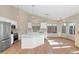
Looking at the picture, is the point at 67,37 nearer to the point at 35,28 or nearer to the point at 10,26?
the point at 35,28

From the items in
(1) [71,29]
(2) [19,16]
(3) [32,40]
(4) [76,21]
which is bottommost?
(3) [32,40]

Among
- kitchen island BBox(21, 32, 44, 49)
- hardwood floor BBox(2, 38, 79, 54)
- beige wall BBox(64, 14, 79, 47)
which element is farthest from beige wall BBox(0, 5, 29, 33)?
beige wall BBox(64, 14, 79, 47)

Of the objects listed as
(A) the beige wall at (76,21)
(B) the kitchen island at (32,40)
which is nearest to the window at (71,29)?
(A) the beige wall at (76,21)

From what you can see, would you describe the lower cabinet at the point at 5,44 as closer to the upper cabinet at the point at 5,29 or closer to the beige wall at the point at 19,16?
the upper cabinet at the point at 5,29

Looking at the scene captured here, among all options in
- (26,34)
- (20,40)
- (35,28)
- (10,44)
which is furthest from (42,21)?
(10,44)

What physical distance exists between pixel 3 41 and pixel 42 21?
1.24 m

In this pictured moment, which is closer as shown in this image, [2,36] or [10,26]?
[2,36]

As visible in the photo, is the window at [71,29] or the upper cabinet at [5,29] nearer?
the window at [71,29]

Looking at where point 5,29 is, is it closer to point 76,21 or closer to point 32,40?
point 32,40

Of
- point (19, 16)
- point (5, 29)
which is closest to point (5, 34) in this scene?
point (5, 29)

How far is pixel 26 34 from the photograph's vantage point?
9.80 ft
